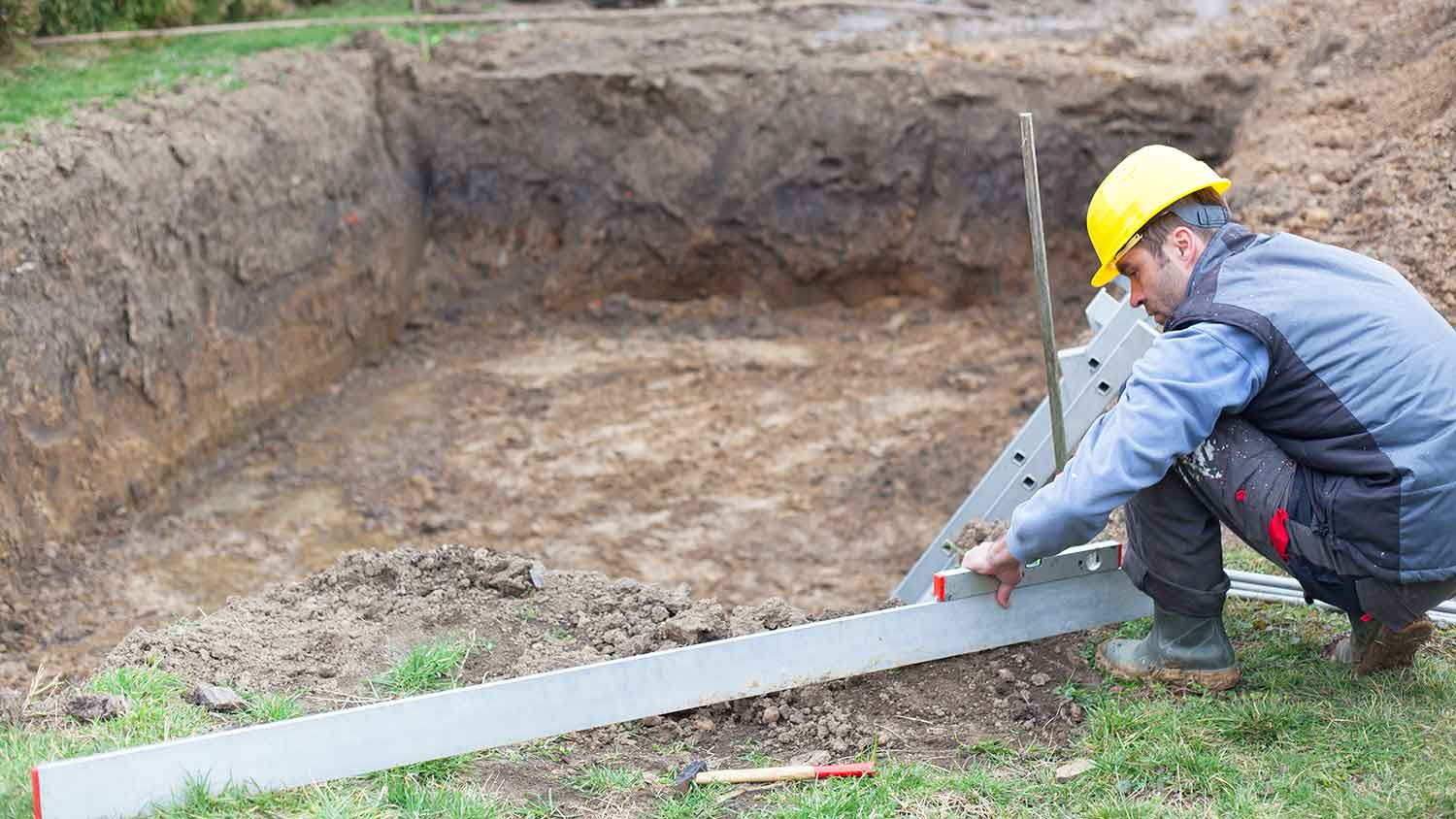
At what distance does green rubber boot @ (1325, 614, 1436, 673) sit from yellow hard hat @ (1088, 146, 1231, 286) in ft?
3.66

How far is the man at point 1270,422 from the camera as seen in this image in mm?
2943

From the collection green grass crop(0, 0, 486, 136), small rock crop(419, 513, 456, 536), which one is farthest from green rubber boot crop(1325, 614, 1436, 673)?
green grass crop(0, 0, 486, 136)

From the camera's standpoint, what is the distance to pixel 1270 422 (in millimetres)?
3080

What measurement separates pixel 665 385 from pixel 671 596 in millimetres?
3852

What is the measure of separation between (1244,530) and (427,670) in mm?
2119

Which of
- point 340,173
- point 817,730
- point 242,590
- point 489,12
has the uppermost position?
point 489,12

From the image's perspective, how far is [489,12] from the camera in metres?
9.23

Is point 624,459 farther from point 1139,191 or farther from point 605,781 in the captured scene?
point 1139,191

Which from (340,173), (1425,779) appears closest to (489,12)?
(340,173)

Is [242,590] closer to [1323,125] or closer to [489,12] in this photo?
[489,12]

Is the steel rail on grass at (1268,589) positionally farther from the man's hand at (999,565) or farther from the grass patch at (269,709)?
the grass patch at (269,709)

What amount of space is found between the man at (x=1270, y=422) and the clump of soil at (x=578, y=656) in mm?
438

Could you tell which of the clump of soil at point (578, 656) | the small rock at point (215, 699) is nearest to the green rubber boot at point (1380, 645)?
the clump of soil at point (578, 656)

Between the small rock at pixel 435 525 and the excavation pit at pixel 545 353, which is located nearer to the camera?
the excavation pit at pixel 545 353
